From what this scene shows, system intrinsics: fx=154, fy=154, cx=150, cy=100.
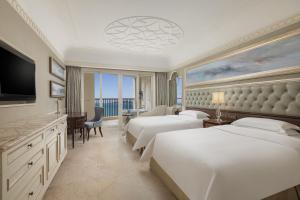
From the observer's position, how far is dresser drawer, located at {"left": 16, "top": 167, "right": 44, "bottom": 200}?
130cm

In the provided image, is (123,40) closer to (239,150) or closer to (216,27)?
(216,27)

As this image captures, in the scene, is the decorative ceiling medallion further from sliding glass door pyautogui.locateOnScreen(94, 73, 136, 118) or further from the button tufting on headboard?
sliding glass door pyautogui.locateOnScreen(94, 73, 136, 118)

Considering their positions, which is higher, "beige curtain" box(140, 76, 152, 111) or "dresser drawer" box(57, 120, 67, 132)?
"beige curtain" box(140, 76, 152, 111)

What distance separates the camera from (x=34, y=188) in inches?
59.8

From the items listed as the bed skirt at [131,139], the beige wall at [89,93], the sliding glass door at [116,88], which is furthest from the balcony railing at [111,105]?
the bed skirt at [131,139]

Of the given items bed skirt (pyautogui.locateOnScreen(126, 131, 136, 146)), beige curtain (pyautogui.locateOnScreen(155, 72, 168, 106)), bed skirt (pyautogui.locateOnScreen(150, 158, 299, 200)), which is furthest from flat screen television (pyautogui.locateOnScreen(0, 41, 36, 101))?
beige curtain (pyautogui.locateOnScreen(155, 72, 168, 106))

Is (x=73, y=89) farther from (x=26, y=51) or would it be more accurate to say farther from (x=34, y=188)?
(x=34, y=188)

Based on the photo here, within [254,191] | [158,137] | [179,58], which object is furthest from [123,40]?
[254,191]

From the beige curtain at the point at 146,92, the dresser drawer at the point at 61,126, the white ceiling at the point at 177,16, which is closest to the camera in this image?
the white ceiling at the point at 177,16

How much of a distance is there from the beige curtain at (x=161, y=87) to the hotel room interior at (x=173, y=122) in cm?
149

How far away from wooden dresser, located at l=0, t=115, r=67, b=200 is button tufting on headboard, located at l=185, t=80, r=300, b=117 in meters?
3.34

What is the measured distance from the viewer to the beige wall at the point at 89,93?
→ 6.30 meters

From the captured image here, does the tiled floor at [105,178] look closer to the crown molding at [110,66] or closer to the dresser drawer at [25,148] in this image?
the dresser drawer at [25,148]

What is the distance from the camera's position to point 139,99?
21.1ft
